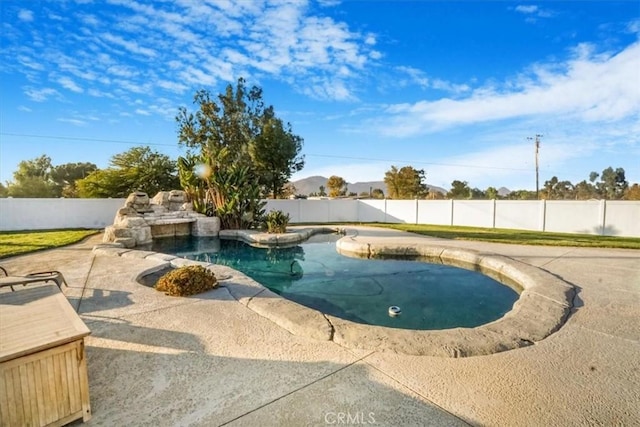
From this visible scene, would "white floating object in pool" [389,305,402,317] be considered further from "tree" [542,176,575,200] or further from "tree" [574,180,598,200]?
"tree" [574,180,598,200]

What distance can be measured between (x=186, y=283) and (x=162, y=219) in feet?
30.1

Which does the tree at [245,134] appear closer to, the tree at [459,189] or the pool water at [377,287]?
the pool water at [377,287]

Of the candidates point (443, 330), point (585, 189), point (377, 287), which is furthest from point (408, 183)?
point (585, 189)

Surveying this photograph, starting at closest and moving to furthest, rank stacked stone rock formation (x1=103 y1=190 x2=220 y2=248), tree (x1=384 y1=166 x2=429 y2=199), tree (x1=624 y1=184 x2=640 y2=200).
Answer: stacked stone rock formation (x1=103 y1=190 x2=220 y2=248)
tree (x1=624 y1=184 x2=640 y2=200)
tree (x1=384 y1=166 x2=429 y2=199)

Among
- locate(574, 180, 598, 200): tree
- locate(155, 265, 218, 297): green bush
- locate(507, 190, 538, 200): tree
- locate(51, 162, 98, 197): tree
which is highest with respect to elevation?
locate(51, 162, 98, 197): tree

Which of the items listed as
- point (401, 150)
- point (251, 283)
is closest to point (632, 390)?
point (251, 283)

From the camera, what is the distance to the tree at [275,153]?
22.0 meters

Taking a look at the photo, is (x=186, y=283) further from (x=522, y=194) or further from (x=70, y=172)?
(x=70, y=172)

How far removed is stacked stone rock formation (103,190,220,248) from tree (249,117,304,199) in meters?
8.74

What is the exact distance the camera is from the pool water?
4770 mm

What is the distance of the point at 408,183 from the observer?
108ft


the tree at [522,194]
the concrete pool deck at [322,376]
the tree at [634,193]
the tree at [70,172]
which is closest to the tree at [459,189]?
the tree at [522,194]

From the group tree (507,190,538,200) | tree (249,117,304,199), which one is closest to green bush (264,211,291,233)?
tree (249,117,304,199)

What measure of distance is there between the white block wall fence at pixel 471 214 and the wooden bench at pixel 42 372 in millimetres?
16307
